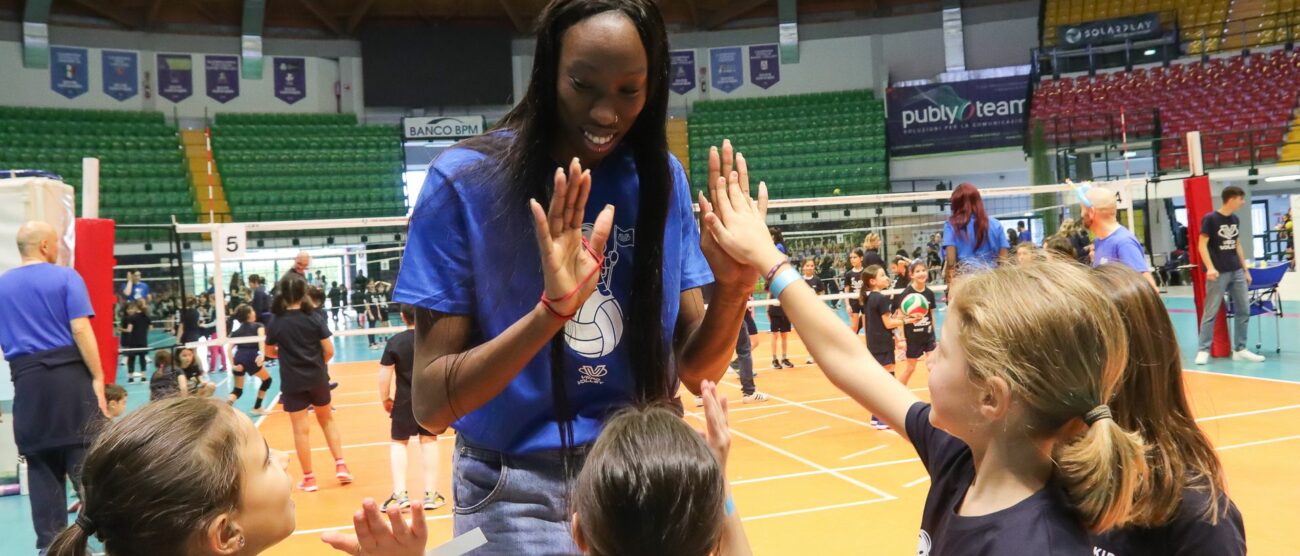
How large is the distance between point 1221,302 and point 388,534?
10.2 meters

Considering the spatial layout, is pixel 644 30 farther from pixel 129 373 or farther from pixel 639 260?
pixel 129 373

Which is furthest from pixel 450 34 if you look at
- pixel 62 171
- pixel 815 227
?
pixel 815 227

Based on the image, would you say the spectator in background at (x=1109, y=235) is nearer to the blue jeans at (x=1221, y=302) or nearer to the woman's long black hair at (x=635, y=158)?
the blue jeans at (x=1221, y=302)

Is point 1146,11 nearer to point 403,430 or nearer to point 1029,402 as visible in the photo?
point 403,430

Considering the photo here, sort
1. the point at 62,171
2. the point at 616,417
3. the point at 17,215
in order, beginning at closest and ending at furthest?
1. the point at 616,417
2. the point at 17,215
3. the point at 62,171

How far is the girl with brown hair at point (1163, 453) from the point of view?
1694 mm

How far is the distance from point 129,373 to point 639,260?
1399cm

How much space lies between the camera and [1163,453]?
5.58ft

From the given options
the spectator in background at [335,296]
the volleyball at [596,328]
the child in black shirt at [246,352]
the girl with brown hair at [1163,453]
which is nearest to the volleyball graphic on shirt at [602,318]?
the volleyball at [596,328]

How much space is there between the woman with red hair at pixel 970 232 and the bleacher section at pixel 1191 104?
1348 centimetres

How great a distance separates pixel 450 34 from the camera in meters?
27.8

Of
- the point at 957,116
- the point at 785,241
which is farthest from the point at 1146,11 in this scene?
the point at 785,241

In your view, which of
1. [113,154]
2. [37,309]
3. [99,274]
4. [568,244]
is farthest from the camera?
[113,154]

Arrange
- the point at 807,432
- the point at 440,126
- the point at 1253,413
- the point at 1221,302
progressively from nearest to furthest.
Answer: the point at 1253,413 < the point at 807,432 < the point at 1221,302 < the point at 440,126
